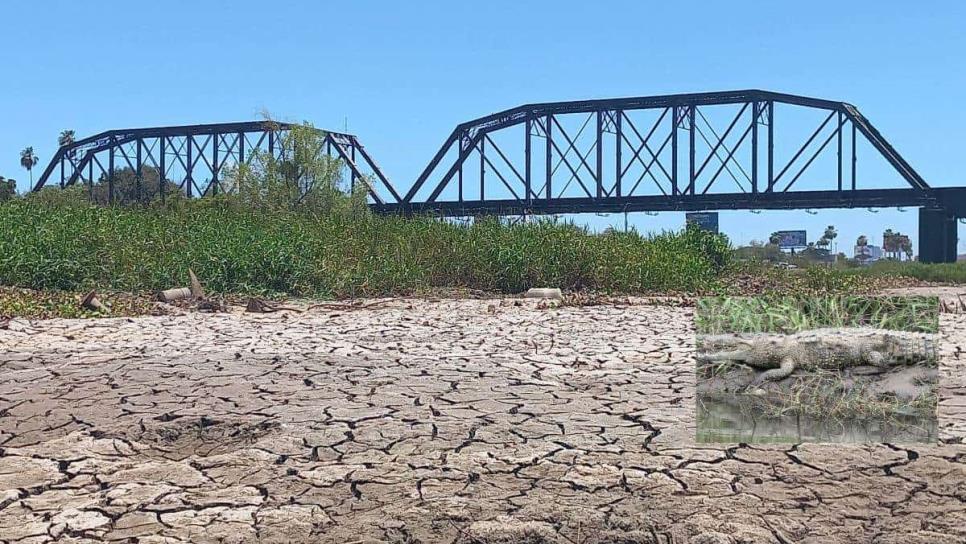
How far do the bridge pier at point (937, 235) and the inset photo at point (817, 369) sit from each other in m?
27.2

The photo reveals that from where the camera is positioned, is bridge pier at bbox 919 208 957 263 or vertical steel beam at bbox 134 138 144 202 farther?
vertical steel beam at bbox 134 138 144 202

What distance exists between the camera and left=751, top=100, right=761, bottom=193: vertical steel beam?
44.4 meters

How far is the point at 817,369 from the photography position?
288cm

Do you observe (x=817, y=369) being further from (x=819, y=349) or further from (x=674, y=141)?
(x=674, y=141)

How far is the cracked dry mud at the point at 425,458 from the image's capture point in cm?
244

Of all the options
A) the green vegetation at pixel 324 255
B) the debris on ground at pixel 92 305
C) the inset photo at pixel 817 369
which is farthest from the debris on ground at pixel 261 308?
the inset photo at pixel 817 369

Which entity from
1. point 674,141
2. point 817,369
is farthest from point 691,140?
point 817,369

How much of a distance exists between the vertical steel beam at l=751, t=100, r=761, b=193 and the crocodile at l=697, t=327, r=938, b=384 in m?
43.3

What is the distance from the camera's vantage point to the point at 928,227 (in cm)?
2988

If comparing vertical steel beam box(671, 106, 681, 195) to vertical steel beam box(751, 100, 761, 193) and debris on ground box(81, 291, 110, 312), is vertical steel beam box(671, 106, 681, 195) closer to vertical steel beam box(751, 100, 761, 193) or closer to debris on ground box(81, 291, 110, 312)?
vertical steel beam box(751, 100, 761, 193)

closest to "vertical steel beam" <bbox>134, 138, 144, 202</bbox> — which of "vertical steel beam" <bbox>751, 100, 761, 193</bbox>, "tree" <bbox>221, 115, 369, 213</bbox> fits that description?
"tree" <bbox>221, 115, 369, 213</bbox>

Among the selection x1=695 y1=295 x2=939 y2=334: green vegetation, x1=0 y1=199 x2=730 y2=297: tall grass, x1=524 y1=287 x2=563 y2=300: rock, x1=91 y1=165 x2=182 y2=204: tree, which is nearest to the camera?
x1=695 y1=295 x2=939 y2=334: green vegetation

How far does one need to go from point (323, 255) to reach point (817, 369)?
8.53m

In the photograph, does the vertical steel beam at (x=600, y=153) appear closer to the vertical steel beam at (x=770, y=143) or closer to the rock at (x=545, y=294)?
the vertical steel beam at (x=770, y=143)
